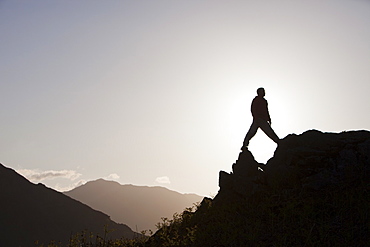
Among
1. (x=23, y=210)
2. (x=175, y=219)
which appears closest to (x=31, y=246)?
(x=23, y=210)

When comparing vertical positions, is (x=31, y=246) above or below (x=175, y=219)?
below

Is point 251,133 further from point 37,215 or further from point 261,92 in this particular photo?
point 37,215

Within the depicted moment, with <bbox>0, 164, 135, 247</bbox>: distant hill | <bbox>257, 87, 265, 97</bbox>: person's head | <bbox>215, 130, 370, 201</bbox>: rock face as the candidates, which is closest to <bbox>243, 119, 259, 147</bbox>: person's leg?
<bbox>215, 130, 370, 201</bbox>: rock face

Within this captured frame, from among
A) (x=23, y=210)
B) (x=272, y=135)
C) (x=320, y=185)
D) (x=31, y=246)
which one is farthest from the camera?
(x=23, y=210)

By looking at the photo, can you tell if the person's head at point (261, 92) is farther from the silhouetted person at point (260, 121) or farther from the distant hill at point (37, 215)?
the distant hill at point (37, 215)

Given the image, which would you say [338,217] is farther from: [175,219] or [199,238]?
[175,219]

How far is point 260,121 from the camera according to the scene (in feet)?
46.3

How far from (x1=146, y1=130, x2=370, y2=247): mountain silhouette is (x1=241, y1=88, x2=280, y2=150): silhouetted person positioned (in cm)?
50

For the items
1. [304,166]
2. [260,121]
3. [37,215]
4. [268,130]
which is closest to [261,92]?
[260,121]

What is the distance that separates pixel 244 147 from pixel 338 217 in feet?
16.6

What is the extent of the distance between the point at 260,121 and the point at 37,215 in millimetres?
109019

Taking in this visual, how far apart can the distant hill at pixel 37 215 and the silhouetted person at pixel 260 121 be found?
84611mm

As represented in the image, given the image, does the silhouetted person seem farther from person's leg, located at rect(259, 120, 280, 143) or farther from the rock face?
the rock face

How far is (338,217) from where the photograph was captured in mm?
9656
